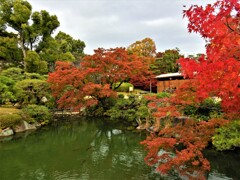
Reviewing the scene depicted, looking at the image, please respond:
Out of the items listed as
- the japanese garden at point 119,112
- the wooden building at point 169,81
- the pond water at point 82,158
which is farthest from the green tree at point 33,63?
the wooden building at point 169,81

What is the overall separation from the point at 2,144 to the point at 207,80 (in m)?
9.49

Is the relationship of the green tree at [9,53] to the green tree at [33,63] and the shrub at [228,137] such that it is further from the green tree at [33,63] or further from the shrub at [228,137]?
the shrub at [228,137]

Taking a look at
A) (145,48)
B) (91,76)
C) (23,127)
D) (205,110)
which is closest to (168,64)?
(145,48)

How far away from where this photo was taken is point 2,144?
32.0 ft

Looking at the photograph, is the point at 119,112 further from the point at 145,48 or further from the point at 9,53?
the point at 145,48

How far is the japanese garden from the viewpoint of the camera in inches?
147

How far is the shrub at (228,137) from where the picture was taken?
740 centimetres

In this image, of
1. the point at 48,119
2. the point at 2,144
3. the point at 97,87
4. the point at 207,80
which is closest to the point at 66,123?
the point at 48,119

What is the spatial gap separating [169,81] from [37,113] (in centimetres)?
1188

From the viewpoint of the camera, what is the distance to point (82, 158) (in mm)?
7742

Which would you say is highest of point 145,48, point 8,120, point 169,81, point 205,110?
point 145,48

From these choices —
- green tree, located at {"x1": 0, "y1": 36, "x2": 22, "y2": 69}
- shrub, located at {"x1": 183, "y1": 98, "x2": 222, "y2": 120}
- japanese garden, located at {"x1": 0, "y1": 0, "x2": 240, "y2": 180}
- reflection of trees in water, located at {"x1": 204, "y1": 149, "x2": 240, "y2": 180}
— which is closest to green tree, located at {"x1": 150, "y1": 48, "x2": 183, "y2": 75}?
japanese garden, located at {"x1": 0, "y1": 0, "x2": 240, "y2": 180}

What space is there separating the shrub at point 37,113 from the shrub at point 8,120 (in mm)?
1379

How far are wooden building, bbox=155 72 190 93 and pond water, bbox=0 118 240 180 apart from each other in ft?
30.5
